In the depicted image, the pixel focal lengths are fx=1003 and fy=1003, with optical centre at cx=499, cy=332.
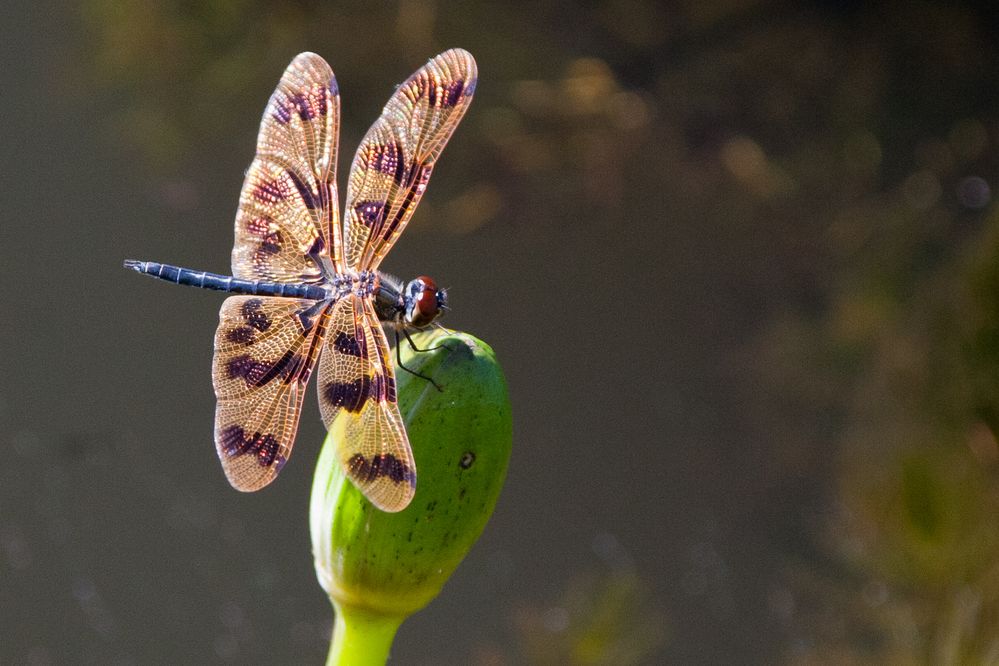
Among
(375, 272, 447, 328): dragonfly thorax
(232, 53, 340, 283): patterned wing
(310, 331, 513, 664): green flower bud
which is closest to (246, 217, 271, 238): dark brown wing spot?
(232, 53, 340, 283): patterned wing

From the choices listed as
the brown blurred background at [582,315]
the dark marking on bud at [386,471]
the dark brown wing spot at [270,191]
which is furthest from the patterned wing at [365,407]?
the brown blurred background at [582,315]

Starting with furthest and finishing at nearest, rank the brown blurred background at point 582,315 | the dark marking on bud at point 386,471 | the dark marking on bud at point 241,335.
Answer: the brown blurred background at point 582,315, the dark marking on bud at point 241,335, the dark marking on bud at point 386,471

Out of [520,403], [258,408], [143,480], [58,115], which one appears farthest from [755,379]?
[258,408]

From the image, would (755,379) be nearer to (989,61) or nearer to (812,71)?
(812,71)

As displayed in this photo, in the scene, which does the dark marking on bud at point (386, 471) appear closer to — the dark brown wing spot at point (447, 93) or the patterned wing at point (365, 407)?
the patterned wing at point (365, 407)

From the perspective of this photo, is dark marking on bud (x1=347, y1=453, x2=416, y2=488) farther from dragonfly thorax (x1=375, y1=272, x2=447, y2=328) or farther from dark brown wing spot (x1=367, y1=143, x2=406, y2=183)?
dark brown wing spot (x1=367, y1=143, x2=406, y2=183)

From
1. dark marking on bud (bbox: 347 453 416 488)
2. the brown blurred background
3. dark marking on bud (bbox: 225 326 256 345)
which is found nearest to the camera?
dark marking on bud (bbox: 347 453 416 488)

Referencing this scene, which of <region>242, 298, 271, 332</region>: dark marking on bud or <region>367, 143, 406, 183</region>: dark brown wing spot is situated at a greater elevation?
<region>367, 143, 406, 183</region>: dark brown wing spot
